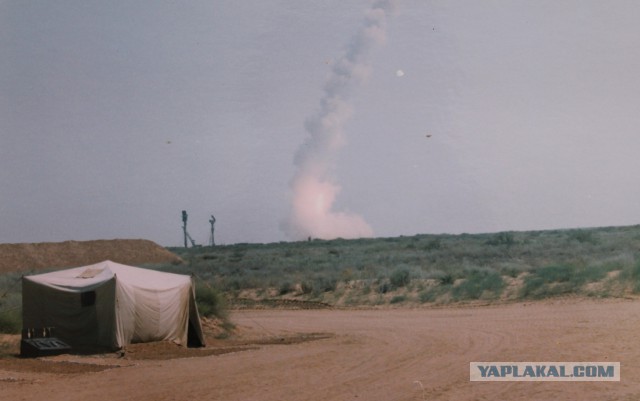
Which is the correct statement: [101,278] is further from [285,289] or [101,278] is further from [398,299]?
[285,289]

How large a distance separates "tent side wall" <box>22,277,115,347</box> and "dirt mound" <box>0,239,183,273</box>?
49.2 meters

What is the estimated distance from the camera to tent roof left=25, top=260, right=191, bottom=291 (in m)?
20.1

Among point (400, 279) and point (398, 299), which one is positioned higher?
point (400, 279)

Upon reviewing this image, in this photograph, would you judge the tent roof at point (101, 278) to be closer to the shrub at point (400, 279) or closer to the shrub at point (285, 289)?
the shrub at point (400, 279)

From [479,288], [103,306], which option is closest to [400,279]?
[479,288]

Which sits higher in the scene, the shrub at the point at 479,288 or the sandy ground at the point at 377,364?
the shrub at the point at 479,288

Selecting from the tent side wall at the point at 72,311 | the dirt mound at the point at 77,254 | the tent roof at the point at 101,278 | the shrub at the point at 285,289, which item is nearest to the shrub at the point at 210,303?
the tent roof at the point at 101,278

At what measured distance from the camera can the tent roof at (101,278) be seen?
20.1m

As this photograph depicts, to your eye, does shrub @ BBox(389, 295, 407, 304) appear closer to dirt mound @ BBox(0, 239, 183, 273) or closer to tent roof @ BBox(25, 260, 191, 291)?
tent roof @ BBox(25, 260, 191, 291)

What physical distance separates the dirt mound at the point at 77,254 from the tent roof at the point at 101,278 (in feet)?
158

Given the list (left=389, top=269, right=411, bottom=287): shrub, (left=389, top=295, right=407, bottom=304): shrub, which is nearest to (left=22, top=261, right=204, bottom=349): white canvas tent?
(left=389, top=295, right=407, bottom=304): shrub

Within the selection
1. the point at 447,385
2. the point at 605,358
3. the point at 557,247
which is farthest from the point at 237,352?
the point at 557,247

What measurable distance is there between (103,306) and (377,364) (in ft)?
26.0

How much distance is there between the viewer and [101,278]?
20141 mm
